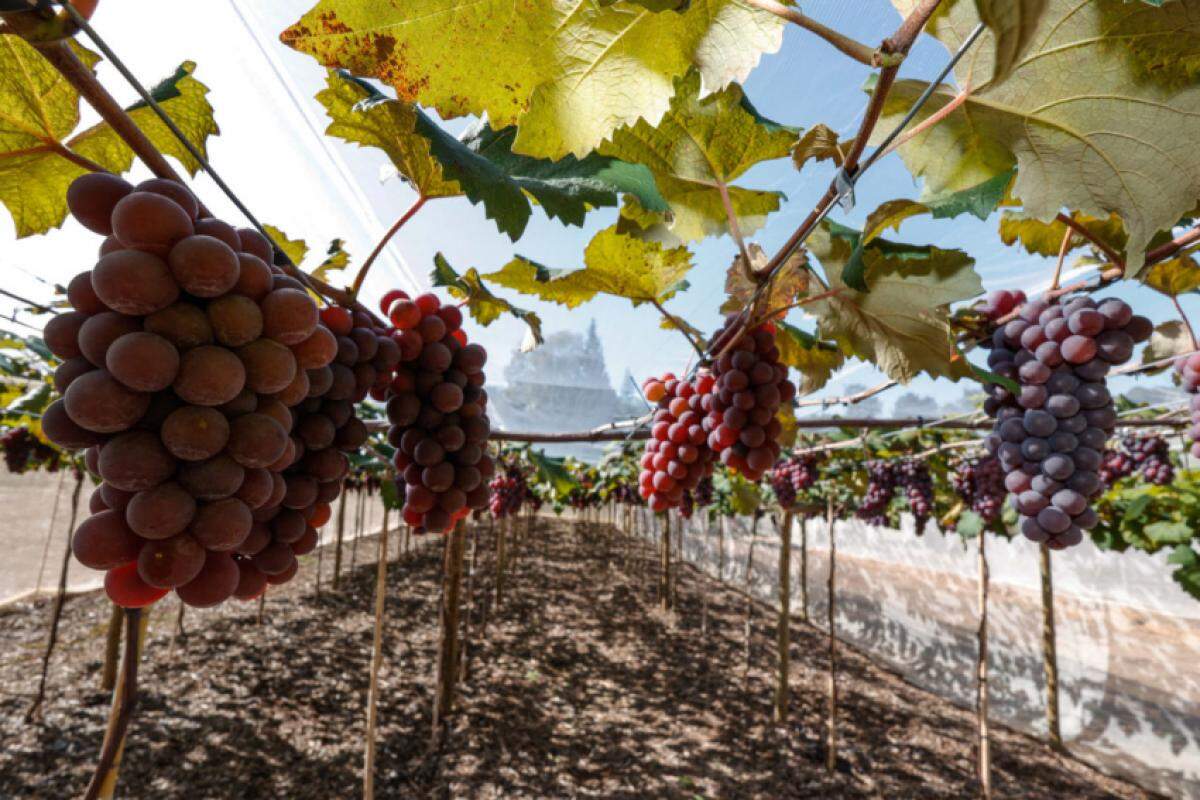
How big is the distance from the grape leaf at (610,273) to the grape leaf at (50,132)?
691 mm

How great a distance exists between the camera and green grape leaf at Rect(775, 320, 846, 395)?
1872 millimetres

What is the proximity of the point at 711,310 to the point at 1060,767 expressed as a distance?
6.26 m

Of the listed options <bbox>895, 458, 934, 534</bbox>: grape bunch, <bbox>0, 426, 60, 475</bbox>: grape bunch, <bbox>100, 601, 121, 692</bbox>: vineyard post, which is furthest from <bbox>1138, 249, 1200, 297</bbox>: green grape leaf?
<bbox>100, 601, 121, 692</bbox>: vineyard post

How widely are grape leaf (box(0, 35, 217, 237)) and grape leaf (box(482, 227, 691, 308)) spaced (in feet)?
2.27

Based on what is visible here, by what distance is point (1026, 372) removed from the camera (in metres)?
1.51

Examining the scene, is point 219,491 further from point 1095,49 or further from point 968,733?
point 968,733

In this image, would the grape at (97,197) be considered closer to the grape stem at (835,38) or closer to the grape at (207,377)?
the grape at (207,377)

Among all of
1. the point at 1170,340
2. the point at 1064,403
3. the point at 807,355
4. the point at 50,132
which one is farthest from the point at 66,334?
the point at 1170,340

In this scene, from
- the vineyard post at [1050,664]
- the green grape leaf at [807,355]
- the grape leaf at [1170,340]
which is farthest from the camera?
the vineyard post at [1050,664]

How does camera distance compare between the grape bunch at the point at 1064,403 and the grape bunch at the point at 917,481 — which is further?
the grape bunch at the point at 917,481

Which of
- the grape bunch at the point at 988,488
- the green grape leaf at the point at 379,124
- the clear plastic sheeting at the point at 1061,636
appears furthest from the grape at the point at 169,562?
the clear plastic sheeting at the point at 1061,636

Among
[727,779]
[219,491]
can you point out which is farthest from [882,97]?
[727,779]

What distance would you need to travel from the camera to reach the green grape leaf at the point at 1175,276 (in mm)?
1519

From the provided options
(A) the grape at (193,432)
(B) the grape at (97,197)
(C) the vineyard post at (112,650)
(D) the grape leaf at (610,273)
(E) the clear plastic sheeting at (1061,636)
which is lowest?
(E) the clear plastic sheeting at (1061,636)
